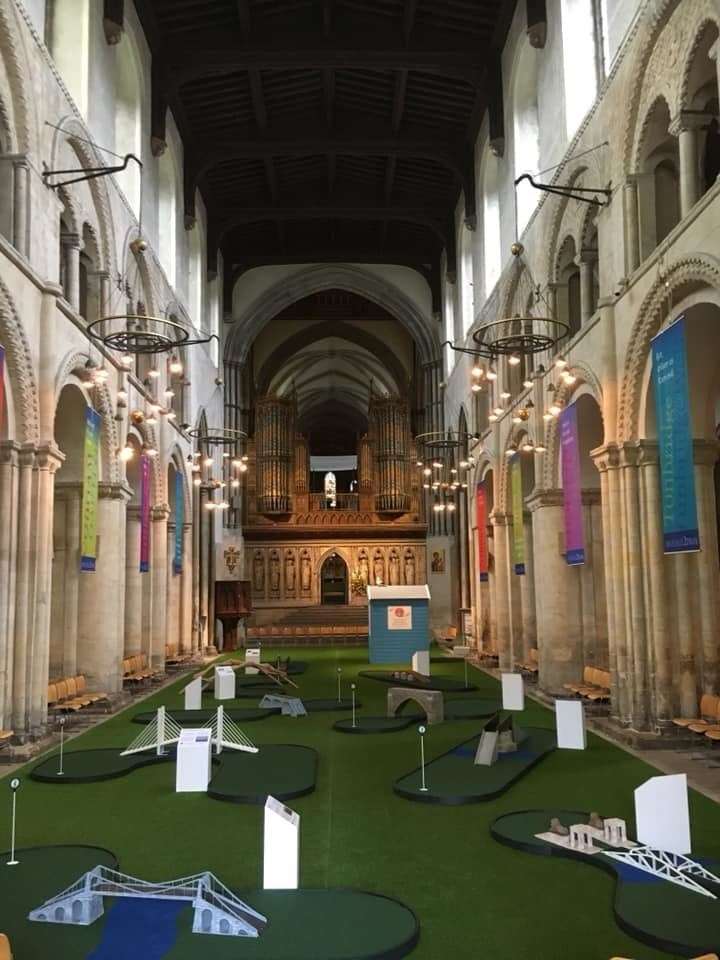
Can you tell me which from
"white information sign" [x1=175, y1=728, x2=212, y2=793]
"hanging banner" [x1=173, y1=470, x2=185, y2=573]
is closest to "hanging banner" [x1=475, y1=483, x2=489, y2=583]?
"hanging banner" [x1=173, y1=470, x2=185, y2=573]

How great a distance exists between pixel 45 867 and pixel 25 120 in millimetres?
9652

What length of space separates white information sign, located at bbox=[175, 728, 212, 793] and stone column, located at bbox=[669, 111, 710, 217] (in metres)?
8.30

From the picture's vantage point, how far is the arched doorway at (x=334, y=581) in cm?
3847

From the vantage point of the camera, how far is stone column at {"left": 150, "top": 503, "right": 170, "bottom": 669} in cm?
2031

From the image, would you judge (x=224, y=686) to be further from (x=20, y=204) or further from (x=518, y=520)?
(x=20, y=204)

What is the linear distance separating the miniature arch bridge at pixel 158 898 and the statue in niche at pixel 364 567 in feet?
97.7

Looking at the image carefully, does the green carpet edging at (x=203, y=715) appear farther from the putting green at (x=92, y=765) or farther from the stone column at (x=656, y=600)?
the stone column at (x=656, y=600)

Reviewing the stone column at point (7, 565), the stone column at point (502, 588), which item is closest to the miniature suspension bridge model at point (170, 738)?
the stone column at point (7, 565)

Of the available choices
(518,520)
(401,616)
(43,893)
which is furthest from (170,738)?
(401,616)

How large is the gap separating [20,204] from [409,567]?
2588 centimetres

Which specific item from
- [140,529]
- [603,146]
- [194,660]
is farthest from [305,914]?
[194,660]

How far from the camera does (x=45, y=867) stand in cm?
666

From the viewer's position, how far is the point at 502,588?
69.9ft

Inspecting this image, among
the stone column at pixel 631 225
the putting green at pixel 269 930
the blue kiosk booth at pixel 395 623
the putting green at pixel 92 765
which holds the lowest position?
the putting green at pixel 269 930
